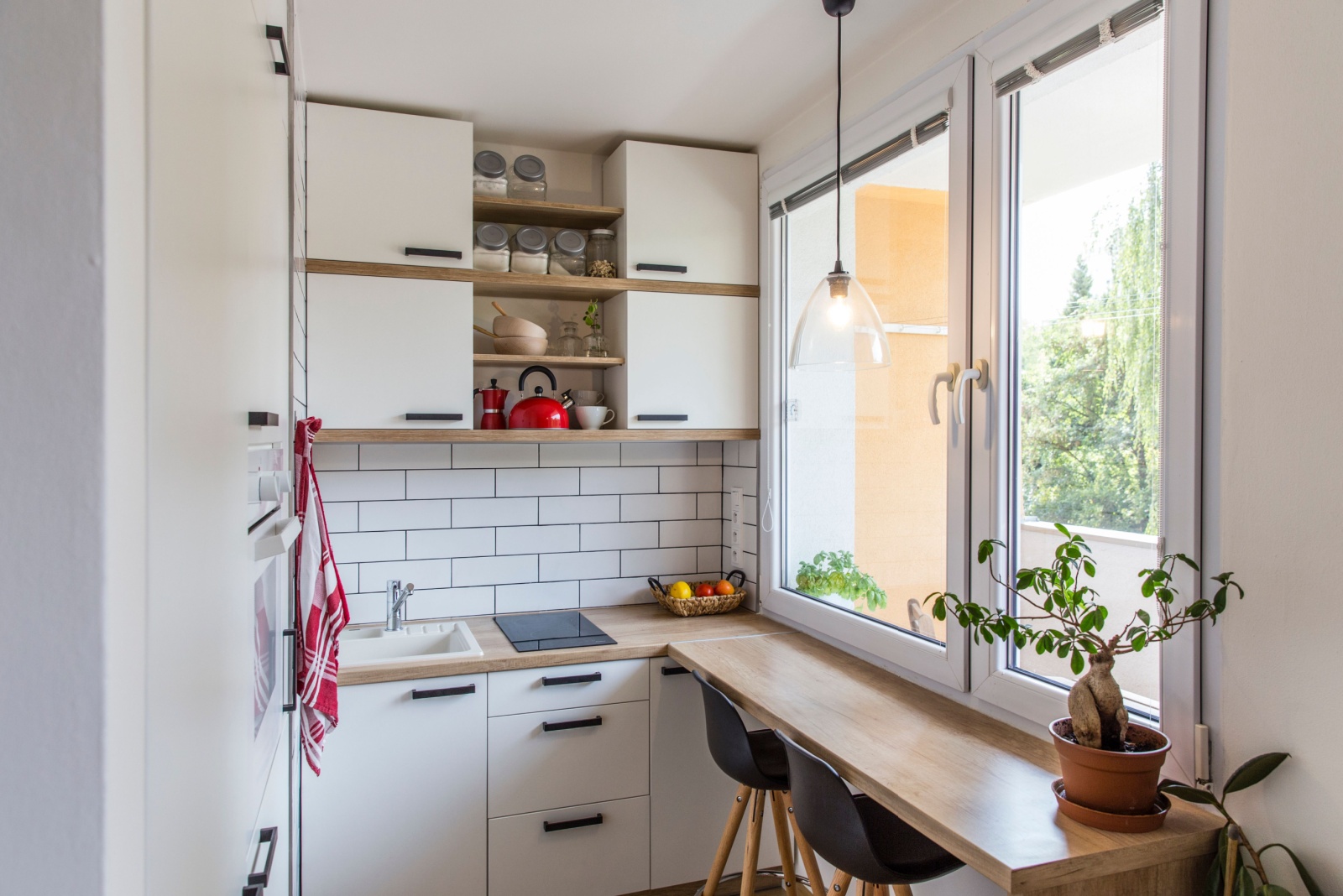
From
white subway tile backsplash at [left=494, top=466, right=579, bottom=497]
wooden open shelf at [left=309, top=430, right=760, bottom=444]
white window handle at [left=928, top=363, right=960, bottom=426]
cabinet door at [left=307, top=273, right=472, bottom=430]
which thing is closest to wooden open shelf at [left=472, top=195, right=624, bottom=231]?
cabinet door at [left=307, top=273, right=472, bottom=430]

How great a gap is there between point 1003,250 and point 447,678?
179cm

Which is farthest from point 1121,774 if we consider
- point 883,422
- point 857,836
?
point 883,422

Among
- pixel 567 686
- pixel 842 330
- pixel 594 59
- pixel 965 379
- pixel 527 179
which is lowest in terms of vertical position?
pixel 567 686

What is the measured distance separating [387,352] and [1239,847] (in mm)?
2337

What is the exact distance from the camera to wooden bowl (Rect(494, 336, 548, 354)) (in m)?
2.82

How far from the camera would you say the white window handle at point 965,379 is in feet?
6.17

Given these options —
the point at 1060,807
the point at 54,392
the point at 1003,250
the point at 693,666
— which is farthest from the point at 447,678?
the point at 54,392

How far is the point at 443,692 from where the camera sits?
2.36m

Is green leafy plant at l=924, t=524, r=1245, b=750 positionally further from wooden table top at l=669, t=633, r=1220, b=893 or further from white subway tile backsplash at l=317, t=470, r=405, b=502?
white subway tile backsplash at l=317, t=470, r=405, b=502

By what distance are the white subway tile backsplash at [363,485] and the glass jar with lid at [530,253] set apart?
79 centimetres

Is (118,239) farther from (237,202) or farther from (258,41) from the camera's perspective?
(258,41)

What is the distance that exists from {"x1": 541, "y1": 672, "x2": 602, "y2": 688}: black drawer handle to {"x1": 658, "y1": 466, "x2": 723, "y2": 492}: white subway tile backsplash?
2.93 ft

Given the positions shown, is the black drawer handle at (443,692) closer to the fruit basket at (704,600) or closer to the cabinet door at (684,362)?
the fruit basket at (704,600)

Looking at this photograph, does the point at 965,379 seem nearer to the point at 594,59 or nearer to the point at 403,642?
the point at 594,59
